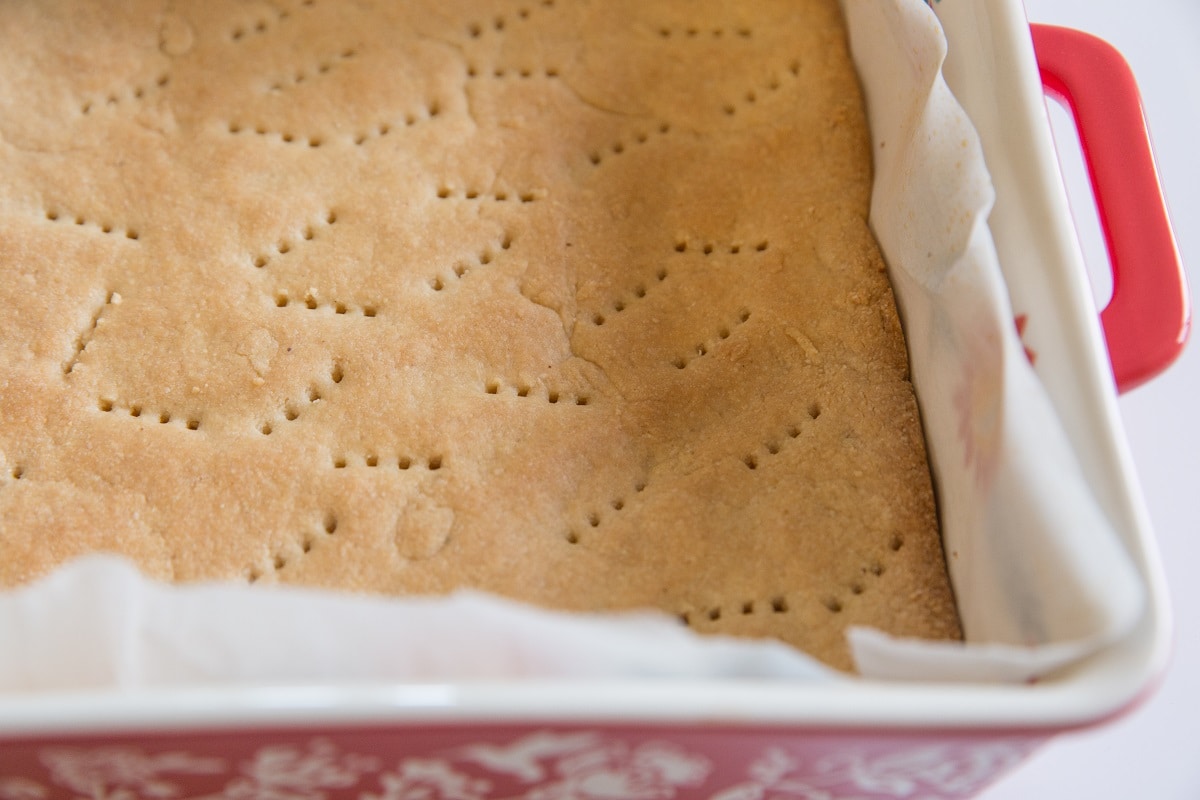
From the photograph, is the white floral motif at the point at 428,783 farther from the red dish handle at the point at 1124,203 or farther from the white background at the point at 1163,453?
the red dish handle at the point at 1124,203

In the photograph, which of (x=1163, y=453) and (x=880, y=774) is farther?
(x=1163, y=453)

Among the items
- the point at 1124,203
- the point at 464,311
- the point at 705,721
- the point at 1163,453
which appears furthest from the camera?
the point at 1163,453

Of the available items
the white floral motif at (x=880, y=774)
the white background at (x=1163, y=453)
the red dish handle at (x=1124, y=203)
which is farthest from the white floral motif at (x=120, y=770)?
the red dish handle at (x=1124, y=203)

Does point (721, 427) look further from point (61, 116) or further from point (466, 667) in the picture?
point (61, 116)

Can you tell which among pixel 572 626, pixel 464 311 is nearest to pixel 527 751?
pixel 572 626

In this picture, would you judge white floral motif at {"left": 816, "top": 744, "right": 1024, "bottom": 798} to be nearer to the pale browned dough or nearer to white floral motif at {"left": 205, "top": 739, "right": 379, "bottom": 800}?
the pale browned dough

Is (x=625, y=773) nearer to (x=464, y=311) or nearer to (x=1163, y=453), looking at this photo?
(x=464, y=311)
